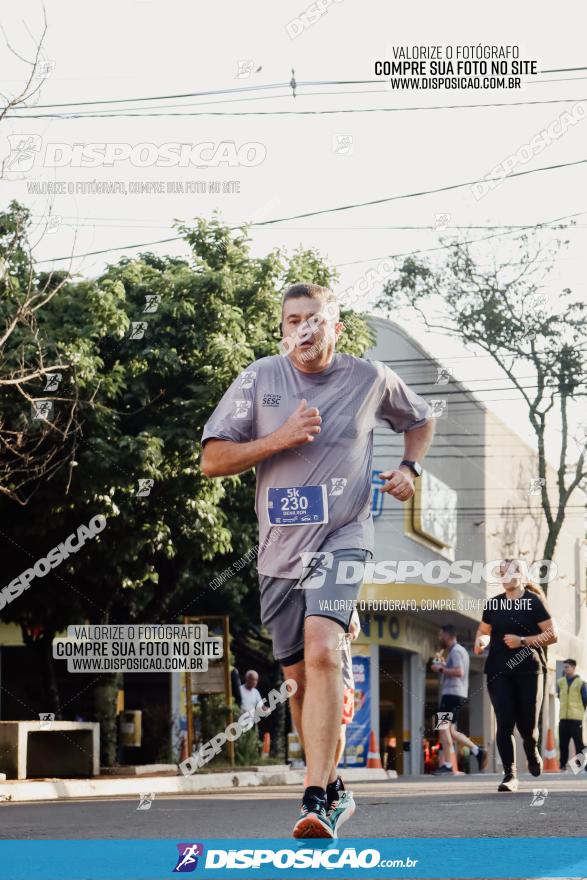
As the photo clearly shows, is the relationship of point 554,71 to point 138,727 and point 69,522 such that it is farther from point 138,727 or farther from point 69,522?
point 138,727

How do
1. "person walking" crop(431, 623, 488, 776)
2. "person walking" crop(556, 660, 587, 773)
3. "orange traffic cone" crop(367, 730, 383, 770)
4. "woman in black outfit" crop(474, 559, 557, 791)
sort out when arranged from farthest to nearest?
1. "orange traffic cone" crop(367, 730, 383, 770)
2. "person walking" crop(556, 660, 587, 773)
3. "person walking" crop(431, 623, 488, 776)
4. "woman in black outfit" crop(474, 559, 557, 791)

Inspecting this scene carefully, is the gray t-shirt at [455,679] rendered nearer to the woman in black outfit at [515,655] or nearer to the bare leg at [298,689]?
the woman in black outfit at [515,655]

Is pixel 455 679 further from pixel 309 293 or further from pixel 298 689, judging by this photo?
pixel 309 293

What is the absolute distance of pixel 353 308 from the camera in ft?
78.0

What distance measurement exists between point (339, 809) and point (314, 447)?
1.30 meters

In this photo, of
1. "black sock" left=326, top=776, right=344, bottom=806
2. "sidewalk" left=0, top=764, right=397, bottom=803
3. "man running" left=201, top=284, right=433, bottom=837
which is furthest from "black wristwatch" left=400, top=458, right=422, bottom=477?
"sidewalk" left=0, top=764, right=397, bottom=803

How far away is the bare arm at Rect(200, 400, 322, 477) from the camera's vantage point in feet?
17.7

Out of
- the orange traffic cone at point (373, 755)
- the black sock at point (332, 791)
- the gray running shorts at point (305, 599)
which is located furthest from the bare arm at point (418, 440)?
the orange traffic cone at point (373, 755)

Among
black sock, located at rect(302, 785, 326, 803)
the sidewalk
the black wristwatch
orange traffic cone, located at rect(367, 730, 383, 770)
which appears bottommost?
orange traffic cone, located at rect(367, 730, 383, 770)

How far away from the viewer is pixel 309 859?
4.78 m

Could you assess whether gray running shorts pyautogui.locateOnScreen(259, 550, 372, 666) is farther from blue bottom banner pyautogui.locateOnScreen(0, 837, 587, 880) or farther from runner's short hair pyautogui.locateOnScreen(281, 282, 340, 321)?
runner's short hair pyautogui.locateOnScreen(281, 282, 340, 321)

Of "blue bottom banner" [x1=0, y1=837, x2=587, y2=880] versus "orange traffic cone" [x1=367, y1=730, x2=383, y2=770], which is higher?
"blue bottom banner" [x1=0, y1=837, x2=587, y2=880]

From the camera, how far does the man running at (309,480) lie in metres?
5.37

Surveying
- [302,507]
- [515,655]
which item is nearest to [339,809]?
[302,507]
